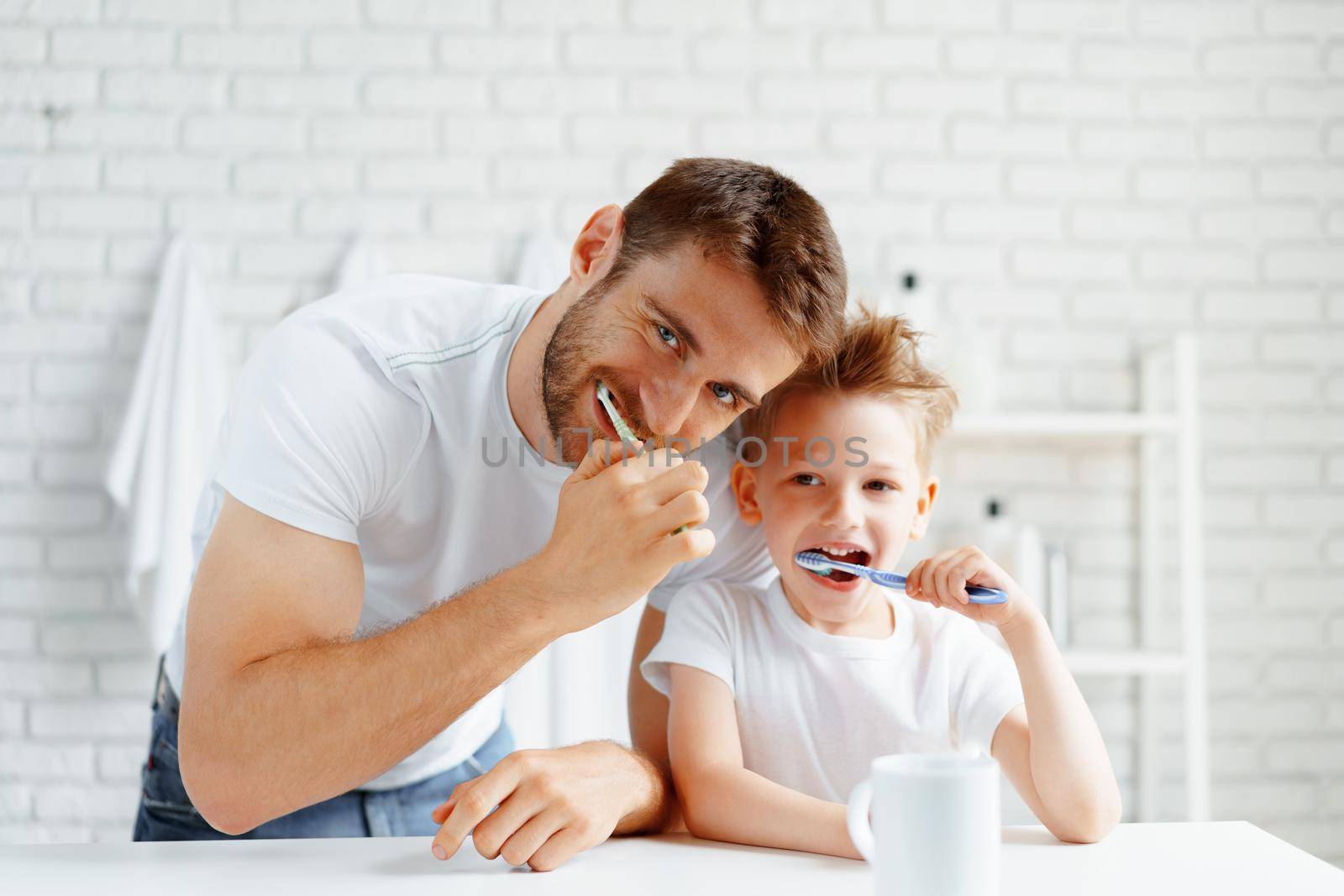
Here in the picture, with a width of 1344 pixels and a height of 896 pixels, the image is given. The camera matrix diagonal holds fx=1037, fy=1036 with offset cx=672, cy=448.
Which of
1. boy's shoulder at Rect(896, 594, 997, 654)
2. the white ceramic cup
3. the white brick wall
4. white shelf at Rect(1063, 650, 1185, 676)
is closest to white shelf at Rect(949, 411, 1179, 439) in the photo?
the white brick wall

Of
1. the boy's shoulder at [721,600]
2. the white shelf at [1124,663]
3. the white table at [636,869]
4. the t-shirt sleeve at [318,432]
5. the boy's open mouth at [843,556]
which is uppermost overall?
the t-shirt sleeve at [318,432]

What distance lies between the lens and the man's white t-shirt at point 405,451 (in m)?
0.97

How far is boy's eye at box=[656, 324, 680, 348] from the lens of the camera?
100cm

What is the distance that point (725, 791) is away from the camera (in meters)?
0.91

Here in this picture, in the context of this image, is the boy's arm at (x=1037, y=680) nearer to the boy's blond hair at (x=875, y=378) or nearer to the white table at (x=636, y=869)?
the white table at (x=636, y=869)

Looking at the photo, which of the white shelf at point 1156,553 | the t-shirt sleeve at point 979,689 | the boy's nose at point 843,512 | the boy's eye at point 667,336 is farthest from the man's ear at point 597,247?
the white shelf at point 1156,553

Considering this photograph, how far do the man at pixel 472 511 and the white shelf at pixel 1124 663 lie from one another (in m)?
1.11

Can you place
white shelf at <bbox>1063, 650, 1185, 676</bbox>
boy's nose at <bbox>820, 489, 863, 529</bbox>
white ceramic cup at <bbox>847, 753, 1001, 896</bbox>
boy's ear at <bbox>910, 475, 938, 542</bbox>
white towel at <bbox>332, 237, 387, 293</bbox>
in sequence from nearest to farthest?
white ceramic cup at <bbox>847, 753, 1001, 896</bbox> → boy's nose at <bbox>820, 489, 863, 529</bbox> → boy's ear at <bbox>910, 475, 938, 542</bbox> → white shelf at <bbox>1063, 650, 1185, 676</bbox> → white towel at <bbox>332, 237, 387, 293</bbox>

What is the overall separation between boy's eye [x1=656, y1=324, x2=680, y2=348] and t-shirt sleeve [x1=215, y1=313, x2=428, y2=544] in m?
0.27

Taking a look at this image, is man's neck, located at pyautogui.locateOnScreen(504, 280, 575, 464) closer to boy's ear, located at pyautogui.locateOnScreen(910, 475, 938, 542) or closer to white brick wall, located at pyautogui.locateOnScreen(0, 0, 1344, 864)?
boy's ear, located at pyautogui.locateOnScreen(910, 475, 938, 542)

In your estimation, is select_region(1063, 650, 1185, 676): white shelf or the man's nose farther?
select_region(1063, 650, 1185, 676): white shelf

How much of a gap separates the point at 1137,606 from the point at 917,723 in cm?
144

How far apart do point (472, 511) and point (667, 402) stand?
0.28 metres

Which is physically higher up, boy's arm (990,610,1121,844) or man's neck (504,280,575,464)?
man's neck (504,280,575,464)
